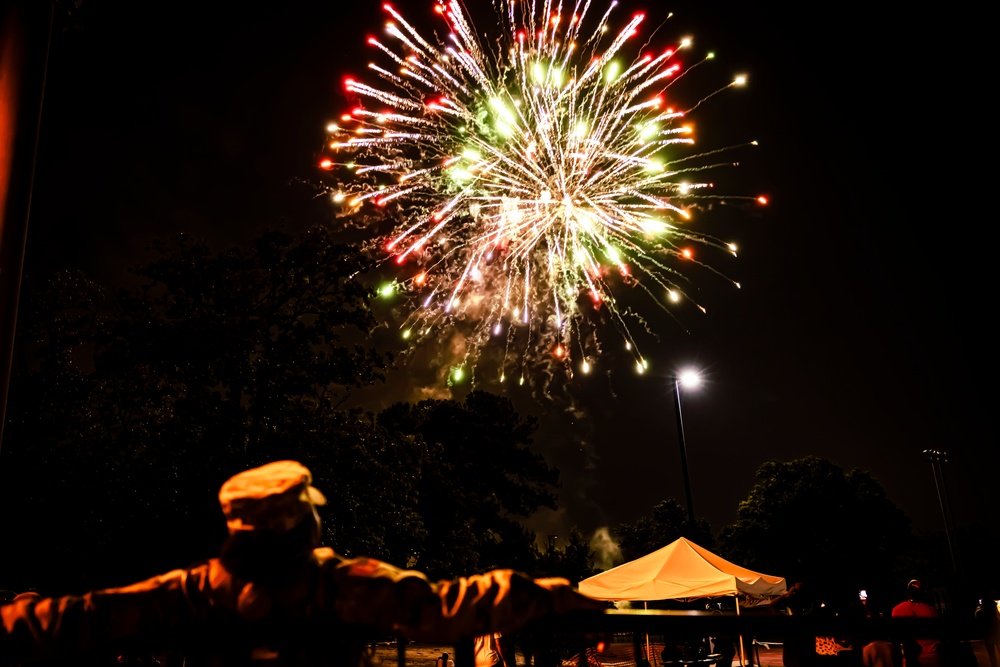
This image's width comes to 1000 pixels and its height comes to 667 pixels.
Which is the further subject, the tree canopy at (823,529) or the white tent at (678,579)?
the tree canopy at (823,529)

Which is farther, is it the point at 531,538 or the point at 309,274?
the point at 531,538

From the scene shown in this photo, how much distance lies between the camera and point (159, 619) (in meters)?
2.14

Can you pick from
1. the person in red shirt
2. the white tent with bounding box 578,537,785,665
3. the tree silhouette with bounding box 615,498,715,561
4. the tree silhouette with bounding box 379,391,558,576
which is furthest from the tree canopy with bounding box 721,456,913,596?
the person in red shirt

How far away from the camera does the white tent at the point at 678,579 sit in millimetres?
12617

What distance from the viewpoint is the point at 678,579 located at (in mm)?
12914

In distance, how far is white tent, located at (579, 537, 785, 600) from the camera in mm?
12617

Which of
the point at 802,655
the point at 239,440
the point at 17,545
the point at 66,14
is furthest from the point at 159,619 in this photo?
the point at 17,545

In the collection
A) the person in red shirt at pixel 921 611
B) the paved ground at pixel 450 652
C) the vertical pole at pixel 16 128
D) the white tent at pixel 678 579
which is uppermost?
the vertical pole at pixel 16 128

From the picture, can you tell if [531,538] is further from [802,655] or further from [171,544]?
[802,655]

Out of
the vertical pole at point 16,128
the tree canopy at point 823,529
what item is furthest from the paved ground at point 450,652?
the vertical pole at point 16,128

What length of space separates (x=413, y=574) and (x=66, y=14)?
4.85m

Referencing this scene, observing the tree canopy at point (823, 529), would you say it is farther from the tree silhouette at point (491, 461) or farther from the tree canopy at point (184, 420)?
the tree canopy at point (184, 420)

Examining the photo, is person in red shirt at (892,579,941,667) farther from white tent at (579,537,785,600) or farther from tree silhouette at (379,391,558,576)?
tree silhouette at (379,391,558,576)

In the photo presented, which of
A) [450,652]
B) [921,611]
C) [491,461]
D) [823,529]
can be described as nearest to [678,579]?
[921,611]
